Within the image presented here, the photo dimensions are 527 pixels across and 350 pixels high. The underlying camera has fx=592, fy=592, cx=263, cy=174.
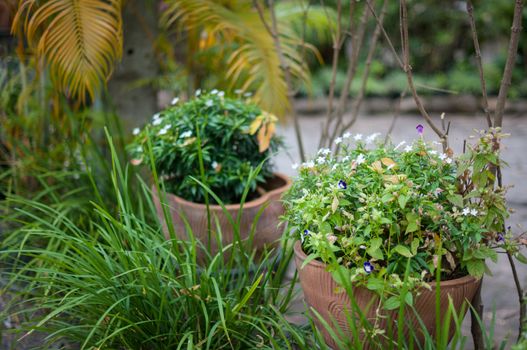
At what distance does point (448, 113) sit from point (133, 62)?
555cm

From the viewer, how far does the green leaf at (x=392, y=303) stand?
157cm

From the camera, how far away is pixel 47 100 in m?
3.37

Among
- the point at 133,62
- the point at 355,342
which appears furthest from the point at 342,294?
the point at 133,62

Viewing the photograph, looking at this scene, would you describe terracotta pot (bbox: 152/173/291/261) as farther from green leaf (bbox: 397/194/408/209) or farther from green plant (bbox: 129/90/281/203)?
green leaf (bbox: 397/194/408/209)

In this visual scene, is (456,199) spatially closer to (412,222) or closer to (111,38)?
(412,222)

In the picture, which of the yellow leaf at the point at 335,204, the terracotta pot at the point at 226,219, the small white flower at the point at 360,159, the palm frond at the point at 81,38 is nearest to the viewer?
the yellow leaf at the point at 335,204

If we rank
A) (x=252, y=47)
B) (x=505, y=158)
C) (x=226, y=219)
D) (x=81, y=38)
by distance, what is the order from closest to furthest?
(x=226, y=219), (x=81, y=38), (x=252, y=47), (x=505, y=158)

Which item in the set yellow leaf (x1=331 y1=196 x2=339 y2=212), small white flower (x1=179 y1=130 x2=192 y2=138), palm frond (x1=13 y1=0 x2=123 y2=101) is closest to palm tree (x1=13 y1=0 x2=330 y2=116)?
palm frond (x1=13 y1=0 x2=123 y2=101)

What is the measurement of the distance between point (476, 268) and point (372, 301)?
0.31 metres

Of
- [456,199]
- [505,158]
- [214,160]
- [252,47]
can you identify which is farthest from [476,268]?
[505,158]

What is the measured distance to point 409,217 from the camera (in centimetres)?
163

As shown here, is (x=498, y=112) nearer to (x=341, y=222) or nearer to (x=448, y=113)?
(x=341, y=222)

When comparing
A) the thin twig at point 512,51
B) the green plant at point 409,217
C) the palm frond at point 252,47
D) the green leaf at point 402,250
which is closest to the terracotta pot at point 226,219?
the green plant at point 409,217

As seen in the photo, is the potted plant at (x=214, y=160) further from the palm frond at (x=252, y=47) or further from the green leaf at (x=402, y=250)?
the green leaf at (x=402, y=250)
